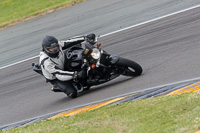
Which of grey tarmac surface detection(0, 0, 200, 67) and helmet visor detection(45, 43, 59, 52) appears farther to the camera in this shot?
grey tarmac surface detection(0, 0, 200, 67)

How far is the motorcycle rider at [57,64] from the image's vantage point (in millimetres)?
9641

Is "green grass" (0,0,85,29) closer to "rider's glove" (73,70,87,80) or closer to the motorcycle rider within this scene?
the motorcycle rider

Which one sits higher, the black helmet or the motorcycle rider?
the black helmet

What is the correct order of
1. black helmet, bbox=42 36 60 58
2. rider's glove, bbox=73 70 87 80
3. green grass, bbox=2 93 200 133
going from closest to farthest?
1. green grass, bbox=2 93 200 133
2. black helmet, bbox=42 36 60 58
3. rider's glove, bbox=73 70 87 80

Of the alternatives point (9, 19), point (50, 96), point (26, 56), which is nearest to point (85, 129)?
point (50, 96)

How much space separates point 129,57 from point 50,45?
3197 millimetres

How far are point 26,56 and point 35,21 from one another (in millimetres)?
5464

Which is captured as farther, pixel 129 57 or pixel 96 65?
pixel 129 57

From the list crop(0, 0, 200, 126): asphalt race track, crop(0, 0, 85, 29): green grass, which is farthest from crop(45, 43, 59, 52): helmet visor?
crop(0, 0, 85, 29): green grass

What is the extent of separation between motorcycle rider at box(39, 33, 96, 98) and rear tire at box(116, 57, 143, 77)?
2.56 feet

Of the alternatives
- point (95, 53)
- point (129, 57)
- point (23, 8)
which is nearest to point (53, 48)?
point (95, 53)

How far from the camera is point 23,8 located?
24.8 metres

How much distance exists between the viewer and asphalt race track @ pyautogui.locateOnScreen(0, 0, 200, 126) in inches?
378

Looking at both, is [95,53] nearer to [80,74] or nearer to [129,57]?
[80,74]
